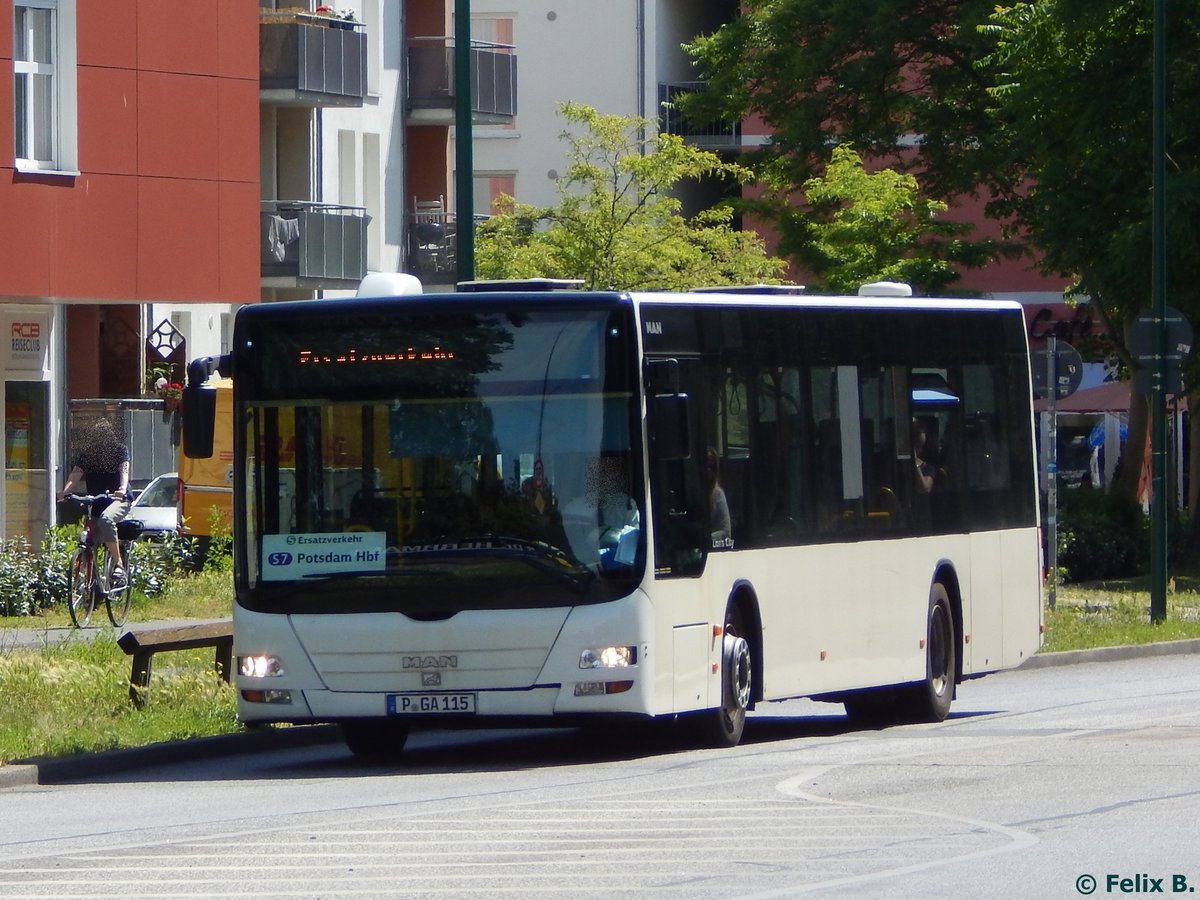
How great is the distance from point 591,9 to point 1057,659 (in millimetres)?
40533

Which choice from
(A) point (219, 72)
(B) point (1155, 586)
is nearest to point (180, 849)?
(B) point (1155, 586)

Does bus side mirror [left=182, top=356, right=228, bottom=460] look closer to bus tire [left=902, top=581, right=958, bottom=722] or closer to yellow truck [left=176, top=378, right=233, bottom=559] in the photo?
bus tire [left=902, top=581, right=958, bottom=722]

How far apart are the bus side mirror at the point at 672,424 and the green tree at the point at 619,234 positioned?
26760 millimetres

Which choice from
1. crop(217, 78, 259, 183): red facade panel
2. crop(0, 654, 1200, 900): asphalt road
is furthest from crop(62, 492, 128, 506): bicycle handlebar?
crop(0, 654, 1200, 900): asphalt road

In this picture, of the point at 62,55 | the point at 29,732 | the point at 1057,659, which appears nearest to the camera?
the point at 29,732

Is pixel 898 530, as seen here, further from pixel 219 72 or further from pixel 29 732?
pixel 219 72

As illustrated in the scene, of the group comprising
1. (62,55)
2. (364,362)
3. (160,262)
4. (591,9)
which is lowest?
(364,362)

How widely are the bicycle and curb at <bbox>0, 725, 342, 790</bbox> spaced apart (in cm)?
908

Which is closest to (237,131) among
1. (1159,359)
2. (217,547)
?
(217,547)

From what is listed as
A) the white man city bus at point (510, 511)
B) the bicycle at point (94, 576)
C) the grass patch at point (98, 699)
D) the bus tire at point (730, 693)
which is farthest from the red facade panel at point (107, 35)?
the bus tire at point (730, 693)

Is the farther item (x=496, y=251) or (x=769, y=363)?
(x=496, y=251)

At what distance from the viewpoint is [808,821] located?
11.2 meters

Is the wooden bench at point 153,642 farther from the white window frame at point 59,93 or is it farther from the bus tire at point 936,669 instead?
the white window frame at point 59,93

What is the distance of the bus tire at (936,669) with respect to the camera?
1773cm
